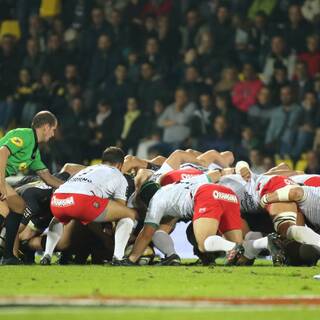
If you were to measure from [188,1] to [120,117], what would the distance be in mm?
→ 2564

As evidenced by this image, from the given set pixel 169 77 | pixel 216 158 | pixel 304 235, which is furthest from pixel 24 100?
pixel 304 235

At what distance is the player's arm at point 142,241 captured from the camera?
464 inches

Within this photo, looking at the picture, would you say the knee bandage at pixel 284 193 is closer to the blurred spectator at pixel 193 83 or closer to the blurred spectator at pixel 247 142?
the blurred spectator at pixel 247 142

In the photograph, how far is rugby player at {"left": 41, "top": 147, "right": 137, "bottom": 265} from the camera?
1169 cm

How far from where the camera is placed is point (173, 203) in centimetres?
1192

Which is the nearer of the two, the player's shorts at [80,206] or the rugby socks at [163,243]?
the player's shorts at [80,206]

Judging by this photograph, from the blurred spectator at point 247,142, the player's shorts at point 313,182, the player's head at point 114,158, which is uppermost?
the player's head at point 114,158

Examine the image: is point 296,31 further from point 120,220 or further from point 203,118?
point 120,220

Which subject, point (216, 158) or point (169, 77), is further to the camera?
point (169, 77)

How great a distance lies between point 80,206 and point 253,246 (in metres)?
1.86

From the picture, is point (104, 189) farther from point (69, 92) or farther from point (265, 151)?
point (69, 92)

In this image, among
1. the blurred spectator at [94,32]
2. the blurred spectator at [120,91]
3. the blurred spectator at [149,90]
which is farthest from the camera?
the blurred spectator at [94,32]

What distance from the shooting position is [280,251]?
37.8 ft

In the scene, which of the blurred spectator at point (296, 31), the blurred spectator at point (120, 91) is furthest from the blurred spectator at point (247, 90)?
the blurred spectator at point (120, 91)
